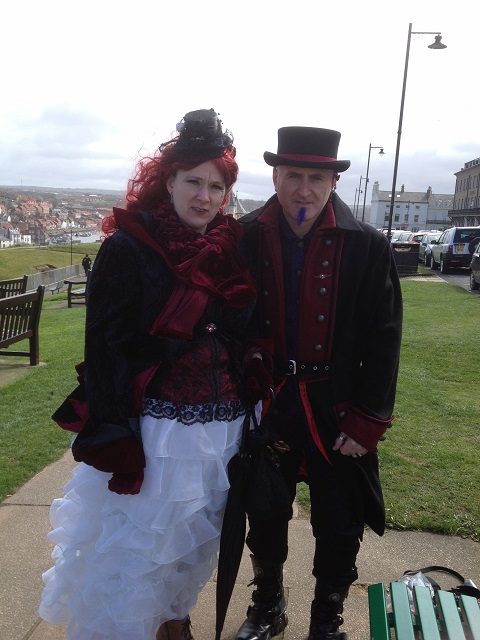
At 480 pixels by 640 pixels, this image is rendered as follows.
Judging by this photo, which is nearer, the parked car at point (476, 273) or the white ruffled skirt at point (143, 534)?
the white ruffled skirt at point (143, 534)

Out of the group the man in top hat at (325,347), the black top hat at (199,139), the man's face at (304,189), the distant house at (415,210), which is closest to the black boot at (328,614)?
the man in top hat at (325,347)

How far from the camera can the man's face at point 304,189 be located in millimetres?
2295

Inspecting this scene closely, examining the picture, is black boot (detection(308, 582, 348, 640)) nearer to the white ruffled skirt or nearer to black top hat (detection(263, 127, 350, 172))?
the white ruffled skirt

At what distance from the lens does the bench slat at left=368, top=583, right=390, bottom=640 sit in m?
1.75

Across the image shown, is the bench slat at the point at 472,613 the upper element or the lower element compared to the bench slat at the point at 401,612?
upper

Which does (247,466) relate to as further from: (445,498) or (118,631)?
(445,498)

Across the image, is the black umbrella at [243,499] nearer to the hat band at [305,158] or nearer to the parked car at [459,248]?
the hat band at [305,158]

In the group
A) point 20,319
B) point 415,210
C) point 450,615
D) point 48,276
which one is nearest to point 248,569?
point 450,615

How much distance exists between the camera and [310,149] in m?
2.29

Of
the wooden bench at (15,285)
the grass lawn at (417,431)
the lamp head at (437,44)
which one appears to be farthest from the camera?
the lamp head at (437,44)

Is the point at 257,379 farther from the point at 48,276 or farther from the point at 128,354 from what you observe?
the point at 48,276

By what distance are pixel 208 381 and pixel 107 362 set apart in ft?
1.24

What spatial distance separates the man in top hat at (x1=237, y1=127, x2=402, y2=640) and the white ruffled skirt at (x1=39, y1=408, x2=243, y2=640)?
1.13 ft

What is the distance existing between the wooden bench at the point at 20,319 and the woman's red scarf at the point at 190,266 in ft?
15.6
